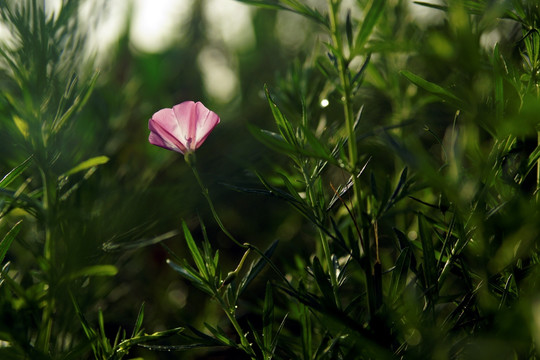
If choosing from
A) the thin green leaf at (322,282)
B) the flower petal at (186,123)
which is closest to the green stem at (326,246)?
the thin green leaf at (322,282)

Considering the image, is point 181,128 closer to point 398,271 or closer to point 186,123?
point 186,123

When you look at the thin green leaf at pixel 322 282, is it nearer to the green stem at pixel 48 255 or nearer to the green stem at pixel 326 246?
the green stem at pixel 326 246

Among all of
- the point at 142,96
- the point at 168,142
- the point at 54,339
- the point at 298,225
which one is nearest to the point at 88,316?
the point at 54,339

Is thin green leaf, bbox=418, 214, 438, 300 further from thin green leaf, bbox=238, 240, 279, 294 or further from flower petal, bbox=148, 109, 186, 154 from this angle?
flower petal, bbox=148, 109, 186, 154

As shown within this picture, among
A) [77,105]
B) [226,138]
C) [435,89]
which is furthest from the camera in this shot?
[226,138]

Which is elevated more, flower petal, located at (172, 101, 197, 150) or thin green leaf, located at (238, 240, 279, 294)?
flower petal, located at (172, 101, 197, 150)

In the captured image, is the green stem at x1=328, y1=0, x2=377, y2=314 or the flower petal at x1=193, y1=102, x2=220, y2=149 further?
the flower petal at x1=193, y1=102, x2=220, y2=149

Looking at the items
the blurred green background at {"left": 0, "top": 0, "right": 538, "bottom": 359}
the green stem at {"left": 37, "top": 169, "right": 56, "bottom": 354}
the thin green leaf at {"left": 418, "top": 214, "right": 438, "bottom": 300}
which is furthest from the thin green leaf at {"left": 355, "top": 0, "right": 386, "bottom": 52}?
the green stem at {"left": 37, "top": 169, "right": 56, "bottom": 354}

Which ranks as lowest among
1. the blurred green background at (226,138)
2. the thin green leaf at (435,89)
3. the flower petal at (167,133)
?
the blurred green background at (226,138)

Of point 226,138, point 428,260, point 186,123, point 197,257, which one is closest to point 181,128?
point 186,123
